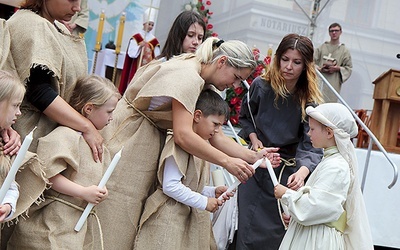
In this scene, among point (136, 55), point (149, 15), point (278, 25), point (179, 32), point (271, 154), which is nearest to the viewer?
point (271, 154)

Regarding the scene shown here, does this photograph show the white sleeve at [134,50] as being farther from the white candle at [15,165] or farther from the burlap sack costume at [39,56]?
the white candle at [15,165]

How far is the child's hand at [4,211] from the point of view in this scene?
7.55ft

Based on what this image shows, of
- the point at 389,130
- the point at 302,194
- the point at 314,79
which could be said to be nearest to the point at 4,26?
the point at 302,194

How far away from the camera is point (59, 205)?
2.70 meters

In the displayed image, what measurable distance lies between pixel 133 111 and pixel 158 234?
1.90 feet

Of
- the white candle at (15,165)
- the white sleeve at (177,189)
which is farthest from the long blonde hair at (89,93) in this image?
the white candle at (15,165)

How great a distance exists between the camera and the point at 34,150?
274cm

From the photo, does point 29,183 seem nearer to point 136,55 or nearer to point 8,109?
point 8,109

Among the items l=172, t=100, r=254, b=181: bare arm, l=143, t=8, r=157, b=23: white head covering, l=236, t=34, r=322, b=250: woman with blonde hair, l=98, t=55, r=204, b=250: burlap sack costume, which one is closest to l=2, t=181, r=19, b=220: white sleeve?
l=98, t=55, r=204, b=250: burlap sack costume

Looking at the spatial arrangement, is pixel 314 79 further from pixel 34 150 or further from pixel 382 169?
pixel 382 169

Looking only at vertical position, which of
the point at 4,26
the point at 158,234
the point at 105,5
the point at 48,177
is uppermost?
the point at 105,5

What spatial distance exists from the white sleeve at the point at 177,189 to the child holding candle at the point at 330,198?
1.16 feet

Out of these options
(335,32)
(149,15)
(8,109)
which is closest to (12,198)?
(8,109)

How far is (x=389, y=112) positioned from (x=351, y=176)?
458 centimetres
